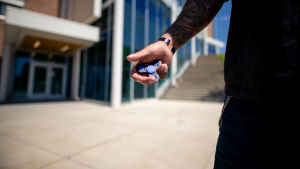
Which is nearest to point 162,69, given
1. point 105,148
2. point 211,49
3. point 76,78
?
point 105,148

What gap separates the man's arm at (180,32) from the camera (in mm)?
769

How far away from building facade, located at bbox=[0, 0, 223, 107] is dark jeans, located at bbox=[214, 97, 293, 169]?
5286 millimetres

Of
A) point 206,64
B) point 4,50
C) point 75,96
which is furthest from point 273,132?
point 206,64

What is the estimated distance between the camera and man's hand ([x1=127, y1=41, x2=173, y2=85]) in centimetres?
77

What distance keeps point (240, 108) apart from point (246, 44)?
27 centimetres

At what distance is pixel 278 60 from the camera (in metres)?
0.52

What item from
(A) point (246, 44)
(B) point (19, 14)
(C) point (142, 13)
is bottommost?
(A) point (246, 44)

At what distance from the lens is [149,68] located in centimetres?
78

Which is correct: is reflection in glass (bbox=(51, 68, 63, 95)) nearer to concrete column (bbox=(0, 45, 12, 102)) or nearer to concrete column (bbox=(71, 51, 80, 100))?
concrete column (bbox=(71, 51, 80, 100))

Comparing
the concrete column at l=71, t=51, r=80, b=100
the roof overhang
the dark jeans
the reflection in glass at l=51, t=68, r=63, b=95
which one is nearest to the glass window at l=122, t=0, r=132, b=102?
the roof overhang

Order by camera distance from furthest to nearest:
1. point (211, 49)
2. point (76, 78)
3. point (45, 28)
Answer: point (211, 49)
point (76, 78)
point (45, 28)

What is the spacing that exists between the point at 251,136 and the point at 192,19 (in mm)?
628

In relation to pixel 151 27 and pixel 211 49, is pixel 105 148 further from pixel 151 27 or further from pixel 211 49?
pixel 211 49

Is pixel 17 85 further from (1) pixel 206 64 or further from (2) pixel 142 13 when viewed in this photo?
(1) pixel 206 64
